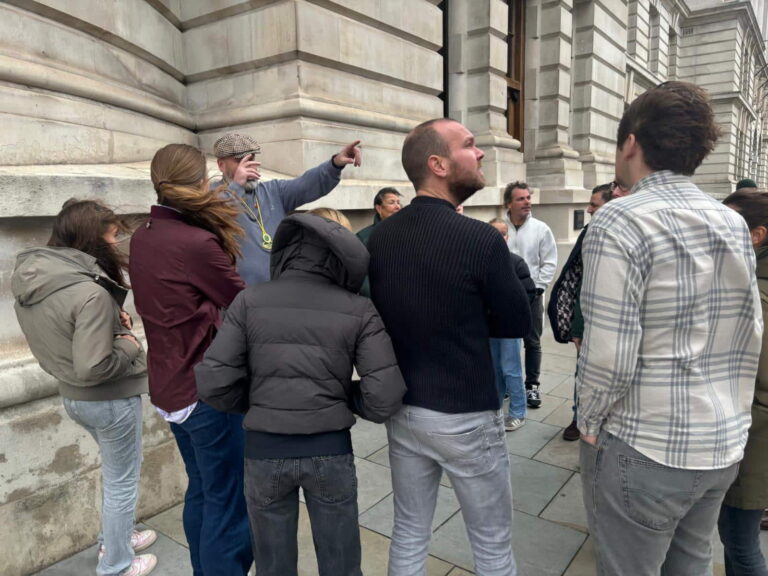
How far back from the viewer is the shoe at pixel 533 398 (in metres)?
5.31

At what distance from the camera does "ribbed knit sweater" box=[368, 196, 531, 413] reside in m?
1.91

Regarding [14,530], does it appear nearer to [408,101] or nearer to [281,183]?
[281,183]

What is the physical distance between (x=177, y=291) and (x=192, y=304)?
8cm

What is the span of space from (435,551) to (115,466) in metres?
1.74

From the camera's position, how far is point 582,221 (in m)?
9.96

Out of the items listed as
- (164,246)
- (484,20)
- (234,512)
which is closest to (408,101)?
(484,20)

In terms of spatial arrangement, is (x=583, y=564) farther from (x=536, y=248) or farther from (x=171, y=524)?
(x=536, y=248)

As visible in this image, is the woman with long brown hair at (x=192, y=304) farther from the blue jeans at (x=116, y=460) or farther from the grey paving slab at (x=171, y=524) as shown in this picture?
the grey paving slab at (x=171, y=524)

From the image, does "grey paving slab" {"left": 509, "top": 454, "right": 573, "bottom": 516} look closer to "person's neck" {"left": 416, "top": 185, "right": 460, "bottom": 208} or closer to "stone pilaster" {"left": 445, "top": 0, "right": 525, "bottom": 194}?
"person's neck" {"left": 416, "top": 185, "right": 460, "bottom": 208}

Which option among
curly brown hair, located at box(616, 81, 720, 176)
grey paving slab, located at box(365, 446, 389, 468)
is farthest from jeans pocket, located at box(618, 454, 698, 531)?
grey paving slab, located at box(365, 446, 389, 468)

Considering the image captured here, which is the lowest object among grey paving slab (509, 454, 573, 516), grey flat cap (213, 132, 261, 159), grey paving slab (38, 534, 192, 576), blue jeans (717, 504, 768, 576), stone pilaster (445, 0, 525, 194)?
grey paving slab (38, 534, 192, 576)

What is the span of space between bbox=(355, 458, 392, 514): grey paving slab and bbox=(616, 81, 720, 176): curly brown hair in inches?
108

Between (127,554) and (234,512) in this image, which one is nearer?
(234,512)

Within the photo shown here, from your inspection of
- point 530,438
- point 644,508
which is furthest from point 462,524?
point 644,508
